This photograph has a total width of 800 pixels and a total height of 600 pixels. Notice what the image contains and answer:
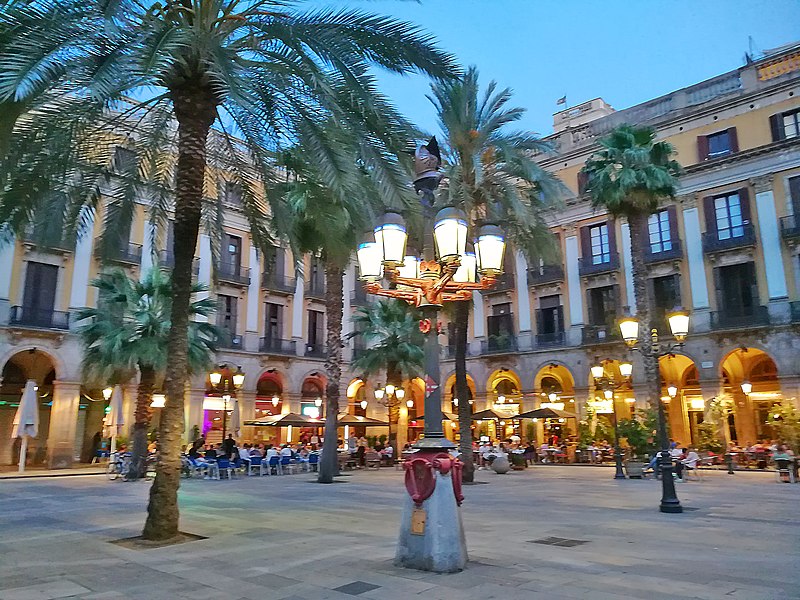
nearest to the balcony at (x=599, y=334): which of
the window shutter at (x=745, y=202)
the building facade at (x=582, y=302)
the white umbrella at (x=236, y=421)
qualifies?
the building facade at (x=582, y=302)

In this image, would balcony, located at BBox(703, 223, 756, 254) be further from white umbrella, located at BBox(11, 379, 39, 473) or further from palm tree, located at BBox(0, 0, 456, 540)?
white umbrella, located at BBox(11, 379, 39, 473)

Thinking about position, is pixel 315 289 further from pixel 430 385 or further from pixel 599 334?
pixel 430 385

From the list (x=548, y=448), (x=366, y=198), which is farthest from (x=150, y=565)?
(x=548, y=448)

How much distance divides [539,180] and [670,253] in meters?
15.7

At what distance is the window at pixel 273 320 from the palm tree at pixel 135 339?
14.1 meters

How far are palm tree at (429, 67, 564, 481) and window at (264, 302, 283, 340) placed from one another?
1925 centimetres

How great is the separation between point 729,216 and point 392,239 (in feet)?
93.5

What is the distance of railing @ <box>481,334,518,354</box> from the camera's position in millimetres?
36500

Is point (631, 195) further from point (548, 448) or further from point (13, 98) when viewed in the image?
point (13, 98)

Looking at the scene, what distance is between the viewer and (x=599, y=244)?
113ft

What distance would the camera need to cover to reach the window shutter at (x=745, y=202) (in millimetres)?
29266

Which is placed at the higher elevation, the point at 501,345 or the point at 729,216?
the point at 729,216

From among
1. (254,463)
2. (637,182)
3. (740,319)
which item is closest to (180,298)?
(254,463)

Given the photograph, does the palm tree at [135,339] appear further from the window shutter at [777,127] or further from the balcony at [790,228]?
the window shutter at [777,127]
